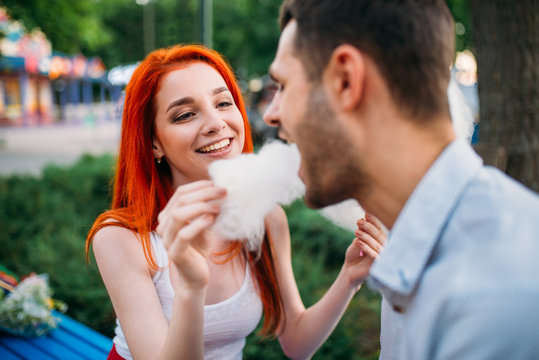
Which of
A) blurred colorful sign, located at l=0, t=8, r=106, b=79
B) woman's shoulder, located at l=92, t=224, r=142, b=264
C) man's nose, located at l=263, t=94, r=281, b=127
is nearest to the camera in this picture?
man's nose, located at l=263, t=94, r=281, b=127

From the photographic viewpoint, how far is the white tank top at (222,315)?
207 cm

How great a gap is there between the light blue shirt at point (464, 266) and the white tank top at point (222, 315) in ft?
3.28

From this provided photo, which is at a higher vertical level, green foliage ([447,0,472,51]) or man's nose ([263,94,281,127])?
man's nose ([263,94,281,127])

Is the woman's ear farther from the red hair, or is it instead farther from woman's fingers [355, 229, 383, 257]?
woman's fingers [355, 229, 383, 257]

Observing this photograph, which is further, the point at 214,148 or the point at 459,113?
the point at 214,148

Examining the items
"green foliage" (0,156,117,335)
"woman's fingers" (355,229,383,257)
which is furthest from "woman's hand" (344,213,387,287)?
"green foliage" (0,156,117,335)

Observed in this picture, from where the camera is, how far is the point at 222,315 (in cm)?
213

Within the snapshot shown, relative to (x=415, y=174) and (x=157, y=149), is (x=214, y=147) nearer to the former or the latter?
(x=157, y=149)

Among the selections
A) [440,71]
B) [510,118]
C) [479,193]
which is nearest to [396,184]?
[479,193]

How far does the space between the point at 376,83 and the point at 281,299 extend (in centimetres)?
154

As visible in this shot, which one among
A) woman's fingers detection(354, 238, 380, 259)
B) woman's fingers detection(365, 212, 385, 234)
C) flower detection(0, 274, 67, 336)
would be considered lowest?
flower detection(0, 274, 67, 336)

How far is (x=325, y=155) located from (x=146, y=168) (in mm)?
1227

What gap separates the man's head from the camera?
1260 millimetres

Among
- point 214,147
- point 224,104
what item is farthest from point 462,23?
point 214,147
